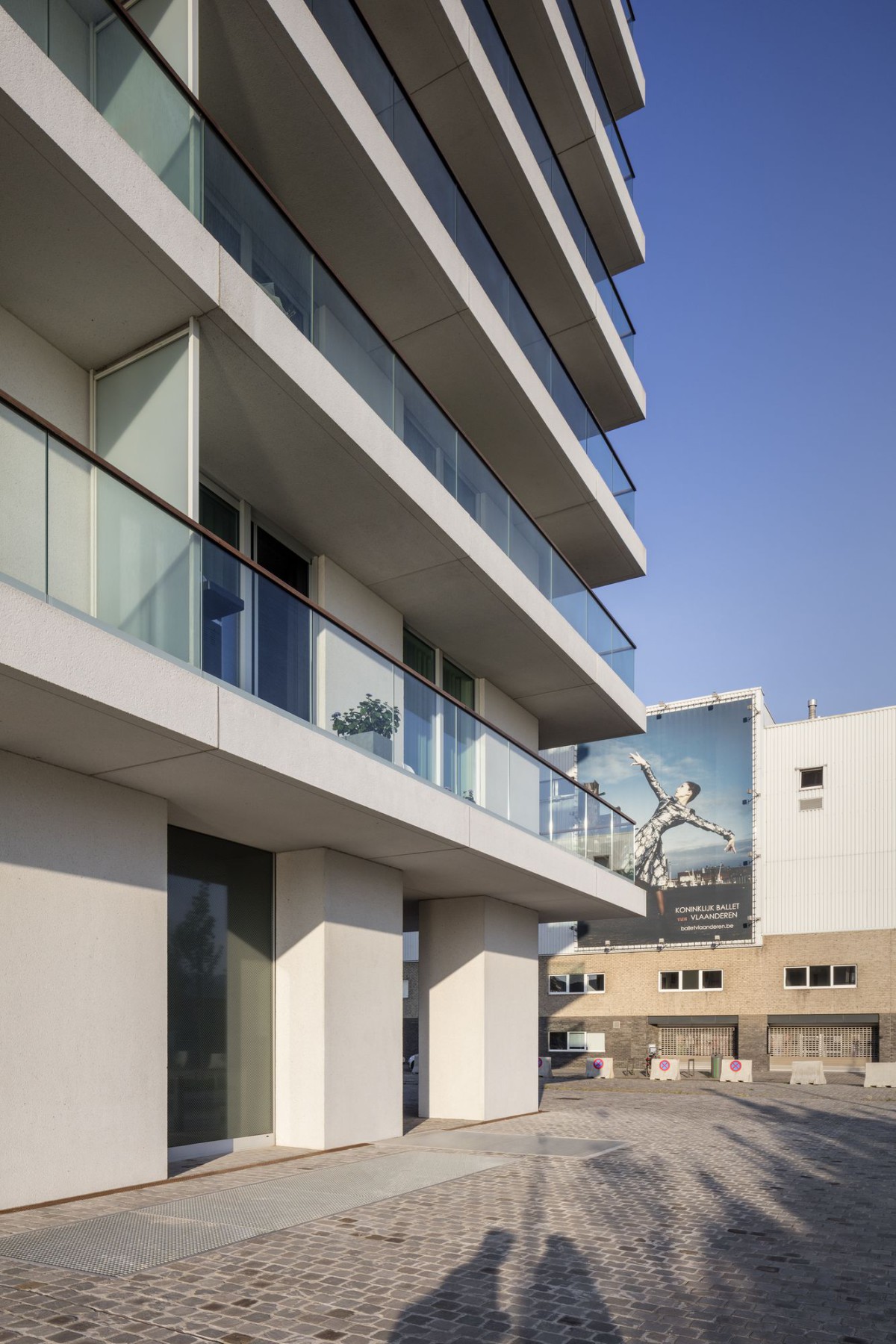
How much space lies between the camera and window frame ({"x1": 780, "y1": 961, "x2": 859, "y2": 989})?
34875mm

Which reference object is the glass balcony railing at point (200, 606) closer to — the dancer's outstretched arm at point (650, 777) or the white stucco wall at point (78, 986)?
the white stucco wall at point (78, 986)

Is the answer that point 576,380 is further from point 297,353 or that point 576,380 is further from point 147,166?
point 147,166

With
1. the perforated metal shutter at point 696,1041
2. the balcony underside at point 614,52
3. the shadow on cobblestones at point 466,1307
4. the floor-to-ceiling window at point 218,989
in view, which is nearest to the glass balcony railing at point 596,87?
the balcony underside at point 614,52

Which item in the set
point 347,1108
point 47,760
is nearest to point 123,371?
point 47,760

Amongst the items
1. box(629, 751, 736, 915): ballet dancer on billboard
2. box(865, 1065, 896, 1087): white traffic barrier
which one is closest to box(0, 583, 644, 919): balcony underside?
box(865, 1065, 896, 1087): white traffic barrier

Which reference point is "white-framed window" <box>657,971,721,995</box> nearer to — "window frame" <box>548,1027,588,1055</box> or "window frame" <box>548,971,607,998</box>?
"window frame" <box>548,971,607,998</box>

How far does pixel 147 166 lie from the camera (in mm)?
8797

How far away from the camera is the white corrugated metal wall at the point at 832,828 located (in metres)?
35.8

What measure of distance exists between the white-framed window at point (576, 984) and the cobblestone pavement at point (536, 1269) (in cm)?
2882

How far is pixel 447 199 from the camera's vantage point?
15.1 meters

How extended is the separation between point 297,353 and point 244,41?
11.4 ft

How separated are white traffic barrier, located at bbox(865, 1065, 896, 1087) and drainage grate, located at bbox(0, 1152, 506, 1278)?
19667 millimetres

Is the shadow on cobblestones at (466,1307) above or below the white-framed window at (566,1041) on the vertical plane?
above

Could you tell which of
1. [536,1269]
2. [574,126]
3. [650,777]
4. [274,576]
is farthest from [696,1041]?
A: [536,1269]
